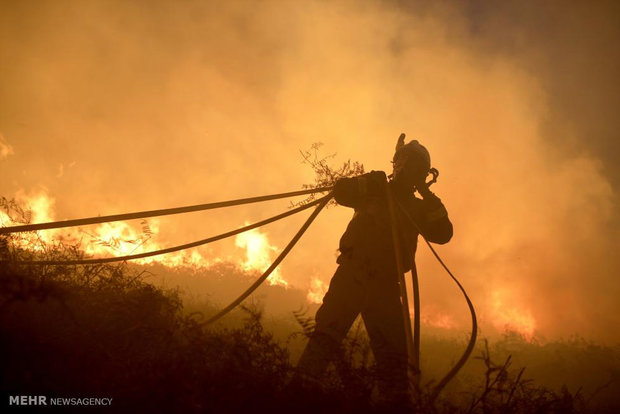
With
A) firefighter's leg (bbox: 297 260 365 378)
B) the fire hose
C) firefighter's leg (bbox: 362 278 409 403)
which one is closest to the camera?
the fire hose

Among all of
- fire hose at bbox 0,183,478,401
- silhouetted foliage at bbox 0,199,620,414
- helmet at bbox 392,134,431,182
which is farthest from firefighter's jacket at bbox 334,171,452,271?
silhouetted foliage at bbox 0,199,620,414

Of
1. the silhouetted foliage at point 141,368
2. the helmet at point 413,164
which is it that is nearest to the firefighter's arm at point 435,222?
the helmet at point 413,164

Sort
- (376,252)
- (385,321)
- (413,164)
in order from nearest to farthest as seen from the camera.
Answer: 1. (385,321)
2. (376,252)
3. (413,164)

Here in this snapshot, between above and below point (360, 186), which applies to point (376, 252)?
below

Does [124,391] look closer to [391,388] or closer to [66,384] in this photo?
[66,384]

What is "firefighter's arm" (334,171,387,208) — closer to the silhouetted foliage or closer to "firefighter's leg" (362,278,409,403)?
"firefighter's leg" (362,278,409,403)

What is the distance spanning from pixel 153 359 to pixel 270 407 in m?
0.82

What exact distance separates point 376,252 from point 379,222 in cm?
45

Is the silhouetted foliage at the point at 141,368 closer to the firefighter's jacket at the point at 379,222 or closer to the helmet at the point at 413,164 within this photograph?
the firefighter's jacket at the point at 379,222

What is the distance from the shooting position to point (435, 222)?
4.39 meters

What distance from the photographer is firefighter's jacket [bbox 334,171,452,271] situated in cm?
405

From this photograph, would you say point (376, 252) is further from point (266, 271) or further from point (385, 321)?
point (266, 271)

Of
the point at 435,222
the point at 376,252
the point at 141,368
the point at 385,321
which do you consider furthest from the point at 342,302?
the point at 141,368

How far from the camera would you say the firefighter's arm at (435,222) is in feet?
14.4
